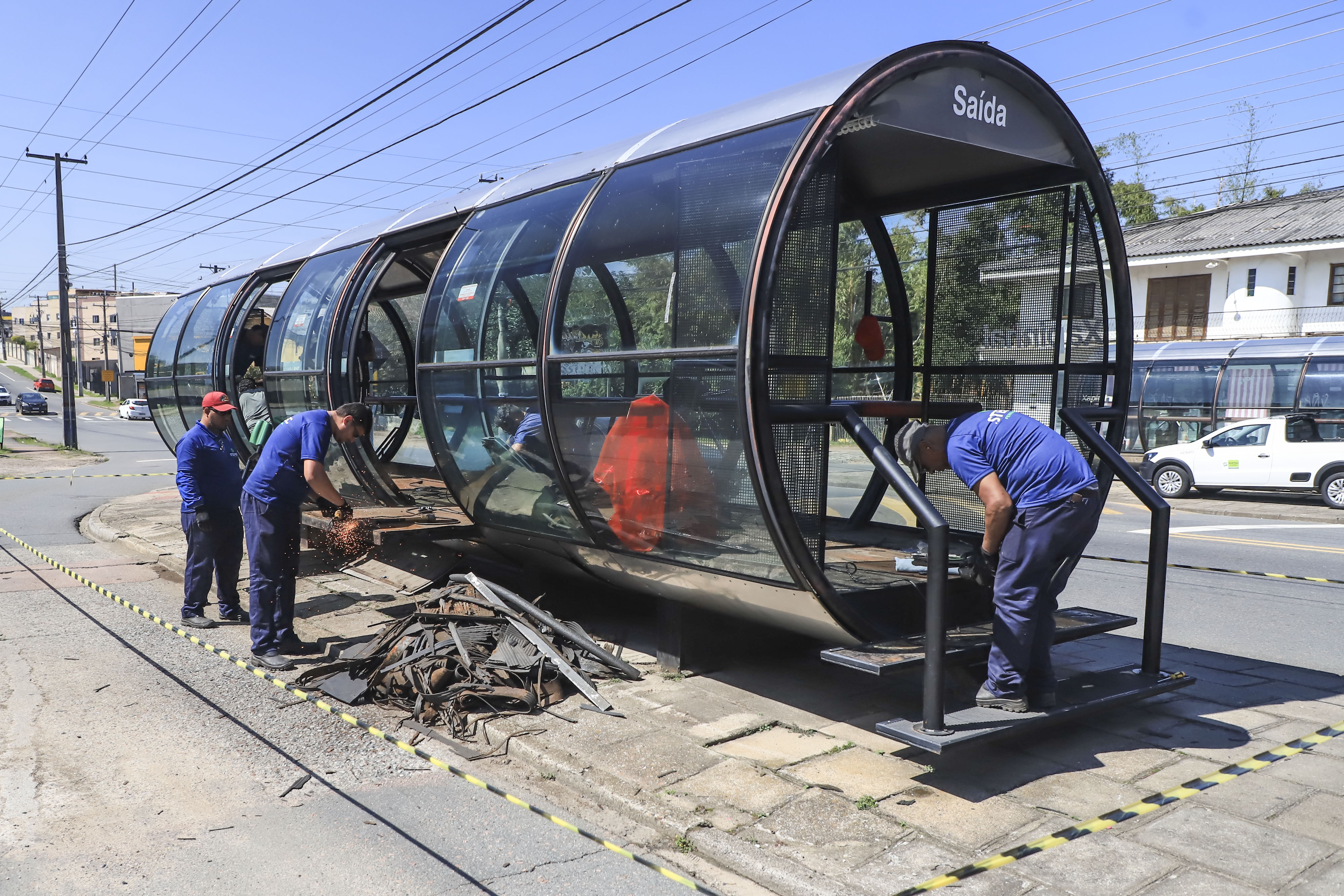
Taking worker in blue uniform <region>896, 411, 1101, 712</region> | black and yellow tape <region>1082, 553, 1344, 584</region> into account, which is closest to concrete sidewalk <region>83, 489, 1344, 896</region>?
worker in blue uniform <region>896, 411, 1101, 712</region>

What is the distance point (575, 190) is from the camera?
592cm

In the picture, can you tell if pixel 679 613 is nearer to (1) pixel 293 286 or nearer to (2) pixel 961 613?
(2) pixel 961 613

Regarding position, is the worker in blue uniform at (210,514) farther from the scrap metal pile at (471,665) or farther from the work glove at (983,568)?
the work glove at (983,568)

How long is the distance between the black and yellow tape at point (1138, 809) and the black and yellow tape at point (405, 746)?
0.85m

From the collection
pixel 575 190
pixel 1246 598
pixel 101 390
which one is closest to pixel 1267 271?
pixel 1246 598

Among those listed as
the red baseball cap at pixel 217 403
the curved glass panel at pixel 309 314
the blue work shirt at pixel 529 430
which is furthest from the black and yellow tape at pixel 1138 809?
the curved glass panel at pixel 309 314

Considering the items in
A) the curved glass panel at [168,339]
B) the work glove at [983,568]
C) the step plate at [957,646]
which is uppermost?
the curved glass panel at [168,339]

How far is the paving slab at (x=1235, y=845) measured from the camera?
11.6 ft

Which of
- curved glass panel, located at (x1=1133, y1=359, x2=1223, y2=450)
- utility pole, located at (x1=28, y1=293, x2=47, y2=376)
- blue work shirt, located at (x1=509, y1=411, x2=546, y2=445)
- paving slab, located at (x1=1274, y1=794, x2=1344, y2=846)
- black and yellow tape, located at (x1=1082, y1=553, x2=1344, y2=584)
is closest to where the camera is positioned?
paving slab, located at (x1=1274, y1=794, x2=1344, y2=846)

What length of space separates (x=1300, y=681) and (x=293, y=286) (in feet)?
28.0

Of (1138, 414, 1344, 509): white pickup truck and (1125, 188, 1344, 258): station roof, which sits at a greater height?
(1125, 188, 1344, 258): station roof

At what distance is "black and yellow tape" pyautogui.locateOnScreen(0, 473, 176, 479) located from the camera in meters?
20.1

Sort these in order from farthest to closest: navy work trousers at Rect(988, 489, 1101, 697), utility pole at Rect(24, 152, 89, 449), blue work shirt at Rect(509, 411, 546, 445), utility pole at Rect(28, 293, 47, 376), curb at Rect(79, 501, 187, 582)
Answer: utility pole at Rect(28, 293, 47, 376), utility pole at Rect(24, 152, 89, 449), curb at Rect(79, 501, 187, 582), blue work shirt at Rect(509, 411, 546, 445), navy work trousers at Rect(988, 489, 1101, 697)

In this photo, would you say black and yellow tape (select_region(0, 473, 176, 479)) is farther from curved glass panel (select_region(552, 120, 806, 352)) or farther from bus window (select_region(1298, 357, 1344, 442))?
bus window (select_region(1298, 357, 1344, 442))
